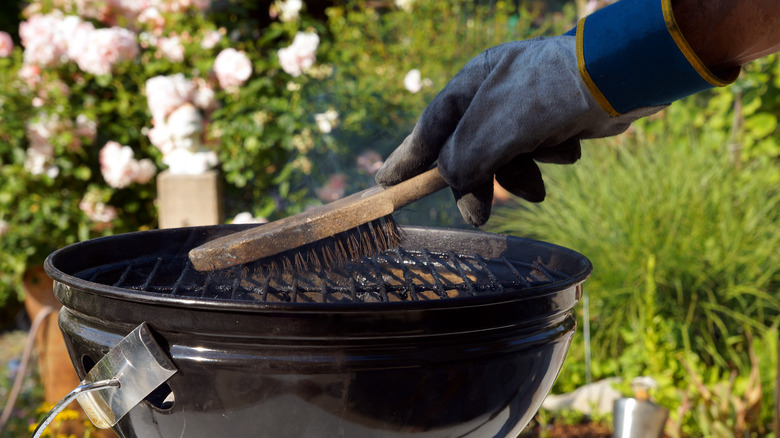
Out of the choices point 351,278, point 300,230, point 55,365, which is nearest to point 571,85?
point 300,230

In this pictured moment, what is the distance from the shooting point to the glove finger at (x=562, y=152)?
1.42 m

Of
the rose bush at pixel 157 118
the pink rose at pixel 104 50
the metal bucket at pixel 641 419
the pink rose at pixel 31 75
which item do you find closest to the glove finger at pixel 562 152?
the metal bucket at pixel 641 419

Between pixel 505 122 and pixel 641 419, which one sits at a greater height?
pixel 505 122

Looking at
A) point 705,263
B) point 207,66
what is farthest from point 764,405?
point 207,66

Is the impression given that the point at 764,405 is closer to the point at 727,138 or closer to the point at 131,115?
the point at 727,138

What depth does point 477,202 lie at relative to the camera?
1.43 meters

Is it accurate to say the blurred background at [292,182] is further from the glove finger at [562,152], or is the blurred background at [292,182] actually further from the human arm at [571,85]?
the human arm at [571,85]

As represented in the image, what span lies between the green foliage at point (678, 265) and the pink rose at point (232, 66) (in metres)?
2.09

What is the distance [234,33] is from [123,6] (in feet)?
1.93

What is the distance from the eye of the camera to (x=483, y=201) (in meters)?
1.43

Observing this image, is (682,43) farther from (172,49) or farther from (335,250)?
(172,49)

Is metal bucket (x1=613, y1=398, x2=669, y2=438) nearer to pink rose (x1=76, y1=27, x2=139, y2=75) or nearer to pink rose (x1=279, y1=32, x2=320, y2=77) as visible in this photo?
pink rose (x1=279, y1=32, x2=320, y2=77)

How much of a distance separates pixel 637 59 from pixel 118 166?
267cm

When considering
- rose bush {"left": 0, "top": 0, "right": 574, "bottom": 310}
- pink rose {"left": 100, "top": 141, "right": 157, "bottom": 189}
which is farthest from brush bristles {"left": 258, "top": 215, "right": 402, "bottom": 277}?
pink rose {"left": 100, "top": 141, "right": 157, "bottom": 189}
